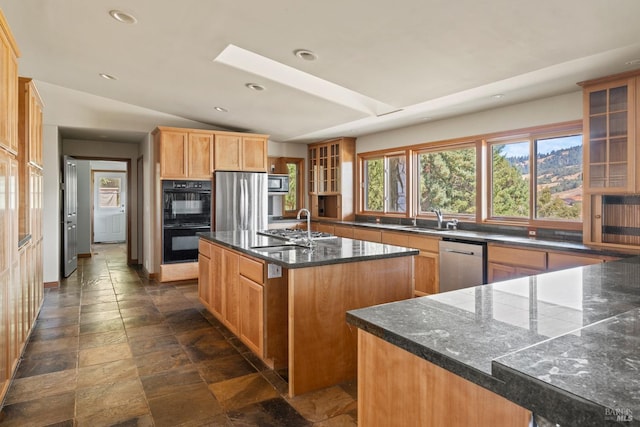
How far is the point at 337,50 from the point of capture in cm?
319

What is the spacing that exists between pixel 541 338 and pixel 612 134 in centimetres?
298

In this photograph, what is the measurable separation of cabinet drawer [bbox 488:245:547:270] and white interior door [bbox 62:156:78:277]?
6.27 meters

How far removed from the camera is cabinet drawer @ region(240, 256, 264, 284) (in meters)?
2.85

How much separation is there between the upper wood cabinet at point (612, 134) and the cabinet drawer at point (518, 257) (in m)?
0.71

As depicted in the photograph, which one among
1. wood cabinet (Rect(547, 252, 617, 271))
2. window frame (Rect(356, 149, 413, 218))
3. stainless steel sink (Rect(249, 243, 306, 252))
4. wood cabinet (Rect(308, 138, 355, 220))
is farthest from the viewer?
wood cabinet (Rect(308, 138, 355, 220))

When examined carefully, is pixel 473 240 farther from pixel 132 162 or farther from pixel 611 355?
pixel 132 162

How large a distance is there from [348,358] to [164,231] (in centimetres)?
399

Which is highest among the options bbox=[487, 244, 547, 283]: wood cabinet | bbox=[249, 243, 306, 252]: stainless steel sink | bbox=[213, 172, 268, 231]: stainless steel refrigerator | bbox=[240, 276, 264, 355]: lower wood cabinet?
bbox=[213, 172, 268, 231]: stainless steel refrigerator

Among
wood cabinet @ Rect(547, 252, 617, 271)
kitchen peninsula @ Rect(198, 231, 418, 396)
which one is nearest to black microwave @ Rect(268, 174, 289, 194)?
kitchen peninsula @ Rect(198, 231, 418, 396)

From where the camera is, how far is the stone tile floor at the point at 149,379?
2.25m

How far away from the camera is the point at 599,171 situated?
3.29 meters

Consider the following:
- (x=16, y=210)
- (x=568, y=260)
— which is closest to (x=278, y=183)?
(x=16, y=210)

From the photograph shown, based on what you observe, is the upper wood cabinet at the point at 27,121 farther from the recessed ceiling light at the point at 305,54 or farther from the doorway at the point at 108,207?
the doorway at the point at 108,207

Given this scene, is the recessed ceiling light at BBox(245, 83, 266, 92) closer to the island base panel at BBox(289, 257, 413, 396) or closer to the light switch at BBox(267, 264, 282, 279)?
the light switch at BBox(267, 264, 282, 279)
